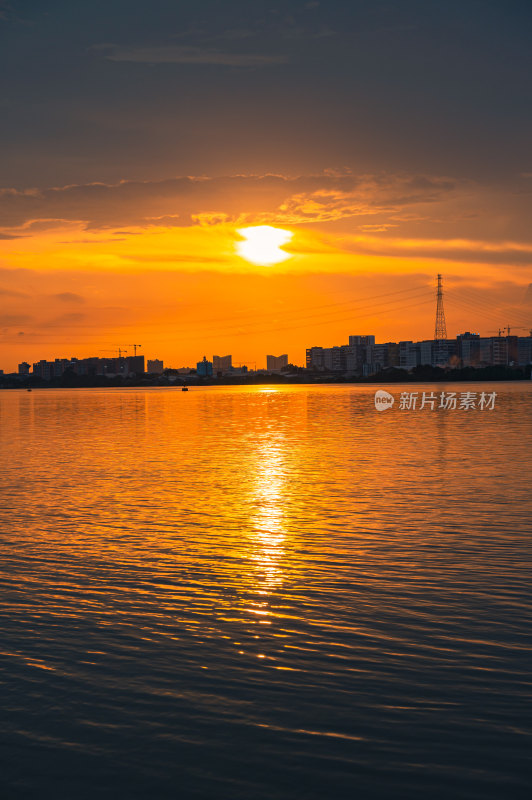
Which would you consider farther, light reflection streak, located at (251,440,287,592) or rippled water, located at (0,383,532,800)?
light reflection streak, located at (251,440,287,592)

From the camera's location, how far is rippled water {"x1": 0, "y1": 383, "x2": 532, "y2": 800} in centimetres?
884

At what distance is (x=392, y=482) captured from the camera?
1292 inches

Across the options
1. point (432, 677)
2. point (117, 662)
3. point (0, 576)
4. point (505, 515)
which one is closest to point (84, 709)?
point (117, 662)

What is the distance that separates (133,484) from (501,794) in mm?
26865

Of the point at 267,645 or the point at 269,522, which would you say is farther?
the point at 269,522

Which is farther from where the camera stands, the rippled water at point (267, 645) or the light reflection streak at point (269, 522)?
the light reflection streak at point (269, 522)

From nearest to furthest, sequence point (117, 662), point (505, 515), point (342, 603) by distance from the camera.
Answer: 1. point (117, 662)
2. point (342, 603)
3. point (505, 515)

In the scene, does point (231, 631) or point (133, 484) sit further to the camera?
point (133, 484)

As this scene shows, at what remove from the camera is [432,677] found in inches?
440

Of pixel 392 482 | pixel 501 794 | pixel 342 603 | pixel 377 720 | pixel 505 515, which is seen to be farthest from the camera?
pixel 392 482

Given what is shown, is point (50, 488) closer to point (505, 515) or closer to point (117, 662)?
point (505, 515)

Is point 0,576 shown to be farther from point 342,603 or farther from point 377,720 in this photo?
point 377,720

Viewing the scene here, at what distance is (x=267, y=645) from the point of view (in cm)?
1276

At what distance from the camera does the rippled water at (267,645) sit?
8.84 metres
